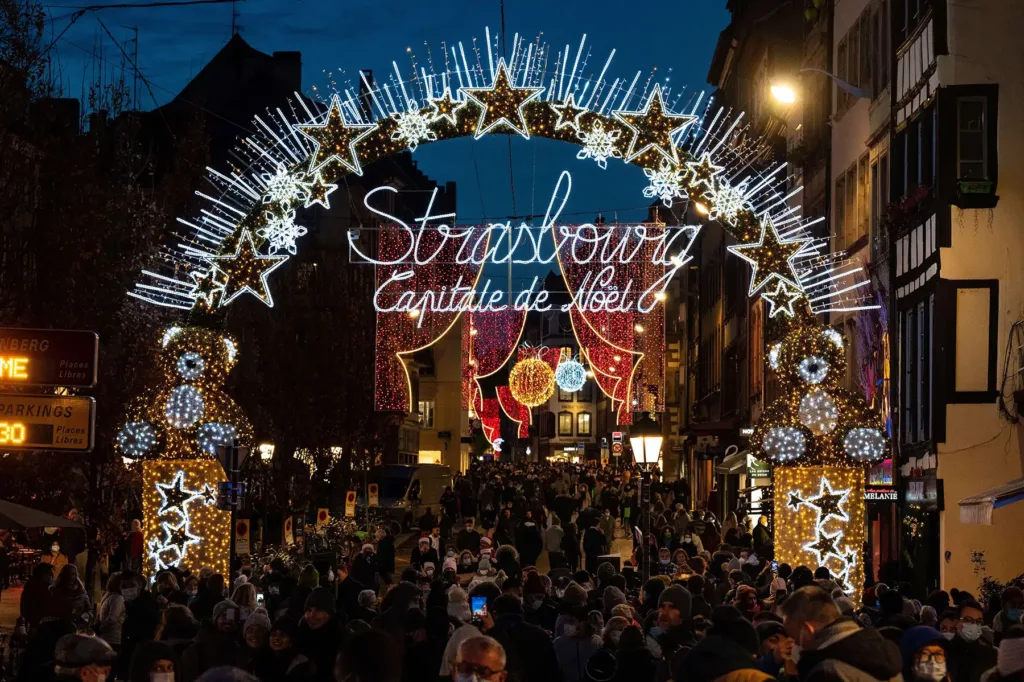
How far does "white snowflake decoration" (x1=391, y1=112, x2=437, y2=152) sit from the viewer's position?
20438 millimetres

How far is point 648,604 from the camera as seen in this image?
653 inches

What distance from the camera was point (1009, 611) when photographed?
13.6m

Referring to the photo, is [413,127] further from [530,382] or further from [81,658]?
[530,382]

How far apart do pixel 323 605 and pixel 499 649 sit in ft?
13.4

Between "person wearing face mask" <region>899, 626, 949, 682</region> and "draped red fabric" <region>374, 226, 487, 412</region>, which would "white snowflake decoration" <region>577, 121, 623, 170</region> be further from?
"draped red fabric" <region>374, 226, 487, 412</region>

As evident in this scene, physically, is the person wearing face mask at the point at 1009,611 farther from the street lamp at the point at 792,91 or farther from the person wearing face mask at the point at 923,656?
the street lamp at the point at 792,91

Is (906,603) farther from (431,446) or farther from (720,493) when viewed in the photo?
(431,446)

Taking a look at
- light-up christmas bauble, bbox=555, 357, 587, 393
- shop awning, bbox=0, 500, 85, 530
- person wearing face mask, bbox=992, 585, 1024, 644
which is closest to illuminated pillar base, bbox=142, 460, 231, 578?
shop awning, bbox=0, 500, 85, 530

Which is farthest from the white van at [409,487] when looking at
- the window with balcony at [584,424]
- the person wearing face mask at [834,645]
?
the window with balcony at [584,424]

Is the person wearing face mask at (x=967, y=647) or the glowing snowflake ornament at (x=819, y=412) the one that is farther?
the glowing snowflake ornament at (x=819, y=412)

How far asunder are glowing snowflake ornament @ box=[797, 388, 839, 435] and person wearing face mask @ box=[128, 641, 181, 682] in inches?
384

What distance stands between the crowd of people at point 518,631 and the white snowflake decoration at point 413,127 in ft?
17.4

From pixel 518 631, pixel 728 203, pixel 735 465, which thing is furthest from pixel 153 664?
pixel 735 465

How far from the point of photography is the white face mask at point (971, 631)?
501 inches
